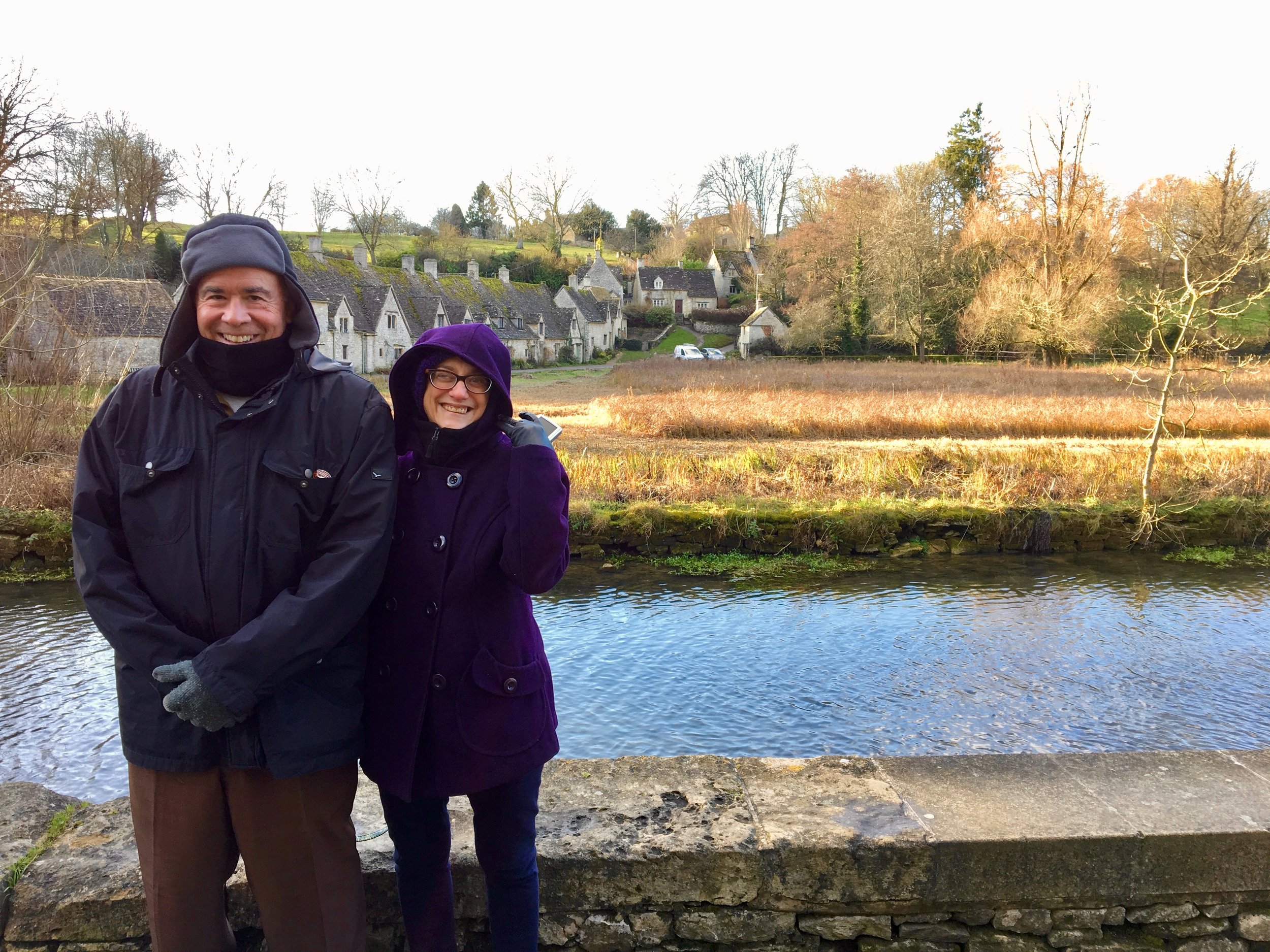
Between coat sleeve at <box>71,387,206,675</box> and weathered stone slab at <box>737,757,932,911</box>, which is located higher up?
coat sleeve at <box>71,387,206,675</box>

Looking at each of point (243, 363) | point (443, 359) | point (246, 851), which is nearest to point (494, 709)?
point (246, 851)

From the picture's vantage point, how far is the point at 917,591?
954 cm

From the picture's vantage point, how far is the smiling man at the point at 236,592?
7.12 feet

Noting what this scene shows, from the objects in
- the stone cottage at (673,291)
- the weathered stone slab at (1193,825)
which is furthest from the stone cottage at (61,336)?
the stone cottage at (673,291)

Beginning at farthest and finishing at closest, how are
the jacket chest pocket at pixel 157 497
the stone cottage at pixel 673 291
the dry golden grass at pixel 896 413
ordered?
the stone cottage at pixel 673 291, the dry golden grass at pixel 896 413, the jacket chest pocket at pixel 157 497

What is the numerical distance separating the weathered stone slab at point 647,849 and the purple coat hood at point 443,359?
54.7 inches

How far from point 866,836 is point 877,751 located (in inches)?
120

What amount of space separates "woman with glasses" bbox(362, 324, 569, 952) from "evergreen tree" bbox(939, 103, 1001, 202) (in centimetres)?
5696

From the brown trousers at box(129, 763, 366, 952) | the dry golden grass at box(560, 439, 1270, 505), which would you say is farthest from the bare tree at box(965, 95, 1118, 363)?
the brown trousers at box(129, 763, 366, 952)

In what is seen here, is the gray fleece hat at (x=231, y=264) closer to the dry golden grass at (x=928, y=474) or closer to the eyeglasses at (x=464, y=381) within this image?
the eyeglasses at (x=464, y=381)

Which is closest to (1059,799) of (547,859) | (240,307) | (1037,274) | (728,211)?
(547,859)

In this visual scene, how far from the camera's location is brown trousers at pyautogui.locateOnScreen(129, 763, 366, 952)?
221cm

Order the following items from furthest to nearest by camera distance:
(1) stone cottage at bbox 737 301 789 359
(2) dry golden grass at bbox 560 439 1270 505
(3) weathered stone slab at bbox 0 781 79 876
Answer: (1) stone cottage at bbox 737 301 789 359
(2) dry golden grass at bbox 560 439 1270 505
(3) weathered stone slab at bbox 0 781 79 876

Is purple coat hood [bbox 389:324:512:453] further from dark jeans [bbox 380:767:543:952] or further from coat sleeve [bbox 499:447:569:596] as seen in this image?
dark jeans [bbox 380:767:543:952]
